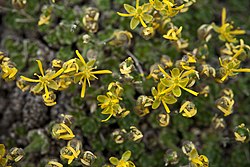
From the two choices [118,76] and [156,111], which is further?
[156,111]

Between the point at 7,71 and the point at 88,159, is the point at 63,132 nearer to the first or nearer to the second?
the point at 88,159

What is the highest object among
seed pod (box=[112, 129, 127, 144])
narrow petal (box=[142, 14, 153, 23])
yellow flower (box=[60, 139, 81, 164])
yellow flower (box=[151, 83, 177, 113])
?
narrow petal (box=[142, 14, 153, 23])

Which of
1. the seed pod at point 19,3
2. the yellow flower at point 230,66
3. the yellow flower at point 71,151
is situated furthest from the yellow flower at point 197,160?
the seed pod at point 19,3

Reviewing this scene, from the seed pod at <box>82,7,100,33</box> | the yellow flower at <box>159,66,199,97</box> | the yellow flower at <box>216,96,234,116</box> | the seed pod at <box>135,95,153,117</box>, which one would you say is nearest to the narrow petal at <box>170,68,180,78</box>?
the yellow flower at <box>159,66,199,97</box>

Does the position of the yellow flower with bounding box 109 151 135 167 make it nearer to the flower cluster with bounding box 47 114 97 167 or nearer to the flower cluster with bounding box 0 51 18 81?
the flower cluster with bounding box 47 114 97 167

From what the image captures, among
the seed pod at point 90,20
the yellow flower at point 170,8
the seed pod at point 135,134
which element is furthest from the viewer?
the seed pod at point 90,20

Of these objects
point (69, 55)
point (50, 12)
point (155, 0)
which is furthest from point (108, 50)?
point (155, 0)

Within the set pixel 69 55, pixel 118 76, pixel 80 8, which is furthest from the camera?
pixel 80 8

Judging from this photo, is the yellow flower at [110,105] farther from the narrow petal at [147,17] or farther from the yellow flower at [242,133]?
the yellow flower at [242,133]

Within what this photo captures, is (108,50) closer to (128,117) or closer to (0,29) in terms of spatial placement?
(128,117)

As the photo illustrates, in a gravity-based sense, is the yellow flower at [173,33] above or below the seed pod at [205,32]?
above

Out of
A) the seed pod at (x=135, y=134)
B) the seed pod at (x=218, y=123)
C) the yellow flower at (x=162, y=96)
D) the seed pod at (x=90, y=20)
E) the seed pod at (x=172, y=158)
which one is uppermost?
the seed pod at (x=90, y=20)
